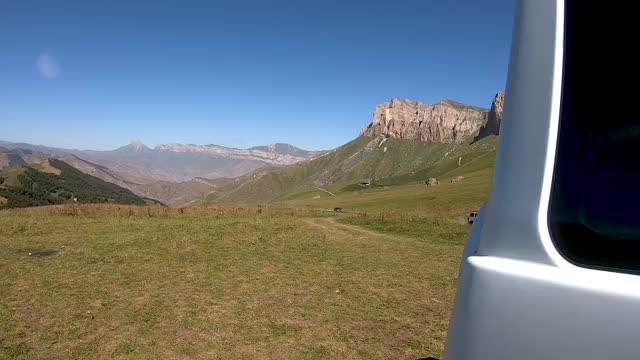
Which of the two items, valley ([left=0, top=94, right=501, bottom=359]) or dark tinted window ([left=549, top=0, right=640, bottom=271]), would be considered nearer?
dark tinted window ([left=549, top=0, right=640, bottom=271])

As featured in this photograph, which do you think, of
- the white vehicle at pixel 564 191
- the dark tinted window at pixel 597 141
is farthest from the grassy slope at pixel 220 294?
the dark tinted window at pixel 597 141

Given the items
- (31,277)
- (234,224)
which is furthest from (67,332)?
(234,224)

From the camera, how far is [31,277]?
8375mm

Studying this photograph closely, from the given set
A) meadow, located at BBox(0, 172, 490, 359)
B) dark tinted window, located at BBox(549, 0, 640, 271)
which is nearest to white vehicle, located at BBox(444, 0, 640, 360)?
dark tinted window, located at BBox(549, 0, 640, 271)

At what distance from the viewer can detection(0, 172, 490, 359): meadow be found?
5.63m

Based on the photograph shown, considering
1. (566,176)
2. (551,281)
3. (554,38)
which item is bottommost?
(551,281)

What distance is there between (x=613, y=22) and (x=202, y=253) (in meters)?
11.4

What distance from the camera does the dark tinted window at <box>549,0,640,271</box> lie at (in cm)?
128

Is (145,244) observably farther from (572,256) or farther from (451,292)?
(572,256)

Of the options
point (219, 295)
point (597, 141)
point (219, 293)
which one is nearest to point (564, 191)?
point (597, 141)

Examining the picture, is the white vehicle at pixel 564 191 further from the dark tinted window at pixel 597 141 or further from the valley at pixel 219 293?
the valley at pixel 219 293

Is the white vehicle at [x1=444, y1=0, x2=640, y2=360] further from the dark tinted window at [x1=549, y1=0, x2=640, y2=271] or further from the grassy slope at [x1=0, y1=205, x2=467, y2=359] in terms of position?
the grassy slope at [x1=0, y1=205, x2=467, y2=359]

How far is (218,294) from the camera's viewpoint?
7.82 metres

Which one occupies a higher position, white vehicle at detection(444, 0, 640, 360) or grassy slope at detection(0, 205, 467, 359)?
white vehicle at detection(444, 0, 640, 360)
